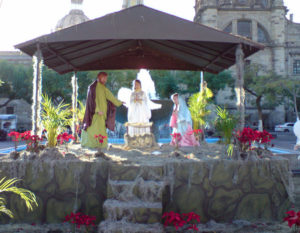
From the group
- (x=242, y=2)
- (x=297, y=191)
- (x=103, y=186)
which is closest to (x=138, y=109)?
(x=103, y=186)

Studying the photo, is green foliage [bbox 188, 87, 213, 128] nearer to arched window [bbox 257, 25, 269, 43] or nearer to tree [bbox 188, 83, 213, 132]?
tree [bbox 188, 83, 213, 132]

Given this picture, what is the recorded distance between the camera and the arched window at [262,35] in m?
36.3

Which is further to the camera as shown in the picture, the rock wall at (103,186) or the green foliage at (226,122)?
the green foliage at (226,122)

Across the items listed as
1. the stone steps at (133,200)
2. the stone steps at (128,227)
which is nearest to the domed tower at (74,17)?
the stone steps at (133,200)

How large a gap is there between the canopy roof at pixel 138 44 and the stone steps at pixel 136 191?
2.51m

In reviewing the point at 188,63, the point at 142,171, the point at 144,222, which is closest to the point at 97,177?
the point at 142,171

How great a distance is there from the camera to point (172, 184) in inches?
182

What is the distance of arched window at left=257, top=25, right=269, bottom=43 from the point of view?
36.3m

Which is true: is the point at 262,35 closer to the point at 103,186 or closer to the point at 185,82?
the point at 185,82

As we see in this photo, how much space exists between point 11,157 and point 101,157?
154 cm

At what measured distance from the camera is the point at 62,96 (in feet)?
81.0

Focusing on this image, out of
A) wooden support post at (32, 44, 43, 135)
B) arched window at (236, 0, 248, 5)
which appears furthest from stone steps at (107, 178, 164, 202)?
arched window at (236, 0, 248, 5)

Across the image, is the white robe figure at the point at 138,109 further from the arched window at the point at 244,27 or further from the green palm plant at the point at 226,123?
the arched window at the point at 244,27

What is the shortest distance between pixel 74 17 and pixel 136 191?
180 feet
